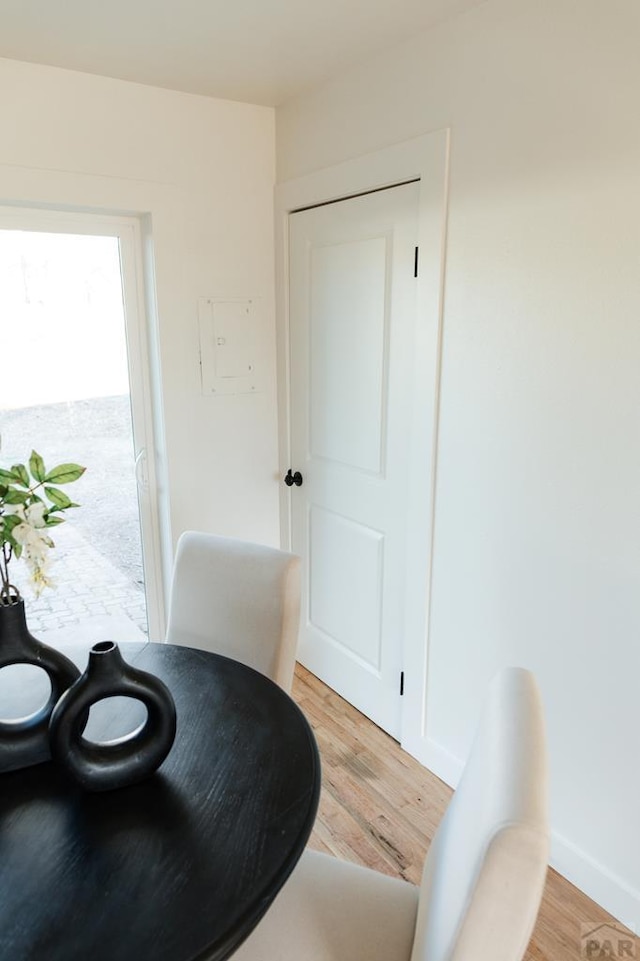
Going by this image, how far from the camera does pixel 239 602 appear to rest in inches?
67.9

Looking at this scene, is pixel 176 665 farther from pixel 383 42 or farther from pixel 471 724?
pixel 383 42

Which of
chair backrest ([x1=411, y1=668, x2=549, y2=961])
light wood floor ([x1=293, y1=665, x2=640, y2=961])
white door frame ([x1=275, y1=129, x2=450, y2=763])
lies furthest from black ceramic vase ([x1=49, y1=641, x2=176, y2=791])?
white door frame ([x1=275, y1=129, x2=450, y2=763])

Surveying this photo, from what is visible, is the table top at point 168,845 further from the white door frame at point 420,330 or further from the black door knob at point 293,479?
the black door knob at point 293,479

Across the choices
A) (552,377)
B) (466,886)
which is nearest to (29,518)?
(466,886)

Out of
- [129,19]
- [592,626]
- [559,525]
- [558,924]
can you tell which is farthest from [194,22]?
[558,924]

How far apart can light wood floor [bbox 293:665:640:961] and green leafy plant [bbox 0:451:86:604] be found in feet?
4.23

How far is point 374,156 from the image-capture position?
83.0 inches

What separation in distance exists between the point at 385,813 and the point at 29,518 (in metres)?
1.55

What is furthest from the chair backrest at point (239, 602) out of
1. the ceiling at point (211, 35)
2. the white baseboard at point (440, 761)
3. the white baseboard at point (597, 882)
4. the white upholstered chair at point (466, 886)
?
the ceiling at point (211, 35)

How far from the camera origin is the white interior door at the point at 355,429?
2170mm

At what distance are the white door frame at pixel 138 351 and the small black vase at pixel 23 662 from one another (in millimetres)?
1519

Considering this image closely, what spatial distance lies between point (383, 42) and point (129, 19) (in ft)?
2.51

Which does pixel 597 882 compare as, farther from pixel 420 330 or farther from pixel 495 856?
pixel 420 330

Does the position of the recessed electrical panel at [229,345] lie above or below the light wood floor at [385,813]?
above
